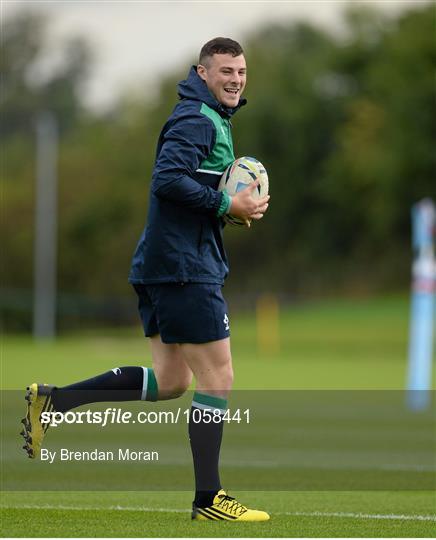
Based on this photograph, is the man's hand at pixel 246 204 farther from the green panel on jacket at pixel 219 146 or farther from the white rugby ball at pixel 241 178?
the green panel on jacket at pixel 219 146

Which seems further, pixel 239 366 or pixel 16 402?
pixel 239 366

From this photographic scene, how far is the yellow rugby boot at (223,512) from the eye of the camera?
283 inches

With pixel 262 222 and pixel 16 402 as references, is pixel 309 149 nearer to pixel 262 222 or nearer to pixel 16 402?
pixel 262 222

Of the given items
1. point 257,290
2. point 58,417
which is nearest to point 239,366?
point 58,417

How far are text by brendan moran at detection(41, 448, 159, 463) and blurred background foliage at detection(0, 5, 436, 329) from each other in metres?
47.0

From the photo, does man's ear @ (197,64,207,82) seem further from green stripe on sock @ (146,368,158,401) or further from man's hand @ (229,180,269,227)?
green stripe on sock @ (146,368,158,401)

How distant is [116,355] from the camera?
36.3m

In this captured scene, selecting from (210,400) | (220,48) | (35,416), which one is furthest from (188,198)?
(35,416)

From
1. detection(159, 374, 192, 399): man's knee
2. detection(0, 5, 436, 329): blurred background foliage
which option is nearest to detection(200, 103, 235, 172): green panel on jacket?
detection(159, 374, 192, 399): man's knee

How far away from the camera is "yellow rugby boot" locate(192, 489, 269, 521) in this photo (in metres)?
7.20

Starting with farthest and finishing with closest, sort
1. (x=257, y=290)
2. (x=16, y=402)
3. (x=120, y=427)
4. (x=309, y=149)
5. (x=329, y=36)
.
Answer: (x=329, y=36) < (x=309, y=149) < (x=257, y=290) < (x=16, y=402) < (x=120, y=427)

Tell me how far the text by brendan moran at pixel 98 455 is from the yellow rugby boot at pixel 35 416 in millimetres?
1676

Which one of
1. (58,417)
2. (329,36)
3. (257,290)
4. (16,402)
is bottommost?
(257,290)

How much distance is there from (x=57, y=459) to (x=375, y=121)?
59805 millimetres
